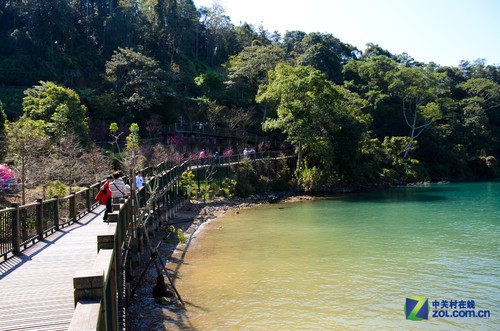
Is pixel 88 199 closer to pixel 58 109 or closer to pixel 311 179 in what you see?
pixel 58 109

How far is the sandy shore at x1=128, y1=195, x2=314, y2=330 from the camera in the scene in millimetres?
10992

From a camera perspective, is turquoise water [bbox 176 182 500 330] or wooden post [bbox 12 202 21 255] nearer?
wooden post [bbox 12 202 21 255]

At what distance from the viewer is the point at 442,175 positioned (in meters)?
57.4

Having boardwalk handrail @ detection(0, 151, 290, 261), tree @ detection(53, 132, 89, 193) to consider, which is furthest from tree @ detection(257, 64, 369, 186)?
boardwalk handrail @ detection(0, 151, 290, 261)

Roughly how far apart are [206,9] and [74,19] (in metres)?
27.8

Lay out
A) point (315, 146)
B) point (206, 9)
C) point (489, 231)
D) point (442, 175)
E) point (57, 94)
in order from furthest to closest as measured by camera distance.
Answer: point (206, 9) → point (442, 175) → point (315, 146) → point (57, 94) → point (489, 231)

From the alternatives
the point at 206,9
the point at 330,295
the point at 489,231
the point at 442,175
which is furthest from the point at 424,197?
the point at 206,9

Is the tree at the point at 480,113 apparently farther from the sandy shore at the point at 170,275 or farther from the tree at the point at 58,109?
the tree at the point at 58,109

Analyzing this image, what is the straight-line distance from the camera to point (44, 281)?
7.43 meters

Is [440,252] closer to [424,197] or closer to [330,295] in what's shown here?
[330,295]

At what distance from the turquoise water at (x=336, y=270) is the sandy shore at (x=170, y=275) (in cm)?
38

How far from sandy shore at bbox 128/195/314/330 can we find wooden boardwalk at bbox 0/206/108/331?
2.43 m

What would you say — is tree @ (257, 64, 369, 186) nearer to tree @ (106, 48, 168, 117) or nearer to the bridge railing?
tree @ (106, 48, 168, 117)

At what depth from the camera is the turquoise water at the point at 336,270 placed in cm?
1151
